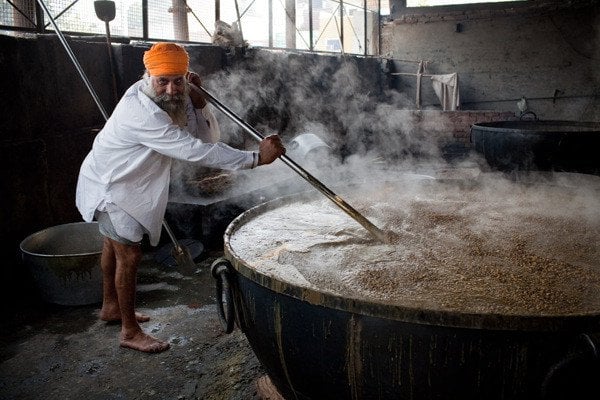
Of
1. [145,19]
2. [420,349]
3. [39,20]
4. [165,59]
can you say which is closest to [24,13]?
[39,20]

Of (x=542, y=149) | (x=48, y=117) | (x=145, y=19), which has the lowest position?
(x=542, y=149)

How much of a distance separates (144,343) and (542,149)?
4.20 metres

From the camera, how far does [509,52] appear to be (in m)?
12.8

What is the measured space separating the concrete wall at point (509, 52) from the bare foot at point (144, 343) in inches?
459

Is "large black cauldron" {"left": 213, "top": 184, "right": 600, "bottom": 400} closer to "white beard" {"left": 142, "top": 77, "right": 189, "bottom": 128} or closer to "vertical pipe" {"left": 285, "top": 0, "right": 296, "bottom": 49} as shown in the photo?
"white beard" {"left": 142, "top": 77, "right": 189, "bottom": 128}

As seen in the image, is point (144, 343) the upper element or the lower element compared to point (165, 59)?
lower

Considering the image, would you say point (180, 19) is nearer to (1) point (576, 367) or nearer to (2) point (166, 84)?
(2) point (166, 84)

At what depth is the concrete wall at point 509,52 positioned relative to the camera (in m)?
12.2

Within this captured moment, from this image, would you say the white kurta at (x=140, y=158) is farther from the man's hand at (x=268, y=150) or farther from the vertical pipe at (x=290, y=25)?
the vertical pipe at (x=290, y=25)

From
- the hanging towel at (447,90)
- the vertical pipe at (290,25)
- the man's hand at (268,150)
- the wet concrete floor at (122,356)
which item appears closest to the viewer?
the man's hand at (268,150)

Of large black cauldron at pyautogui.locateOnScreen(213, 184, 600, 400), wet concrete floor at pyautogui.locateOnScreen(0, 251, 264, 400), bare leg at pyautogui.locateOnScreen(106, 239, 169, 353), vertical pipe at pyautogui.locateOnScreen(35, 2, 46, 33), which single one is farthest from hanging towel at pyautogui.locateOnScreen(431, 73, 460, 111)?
large black cauldron at pyautogui.locateOnScreen(213, 184, 600, 400)

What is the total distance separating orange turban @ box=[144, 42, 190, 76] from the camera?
3117mm

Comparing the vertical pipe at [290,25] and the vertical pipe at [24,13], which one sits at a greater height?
the vertical pipe at [290,25]

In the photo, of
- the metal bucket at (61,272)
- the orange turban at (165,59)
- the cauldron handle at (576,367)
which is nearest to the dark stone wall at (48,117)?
the metal bucket at (61,272)
